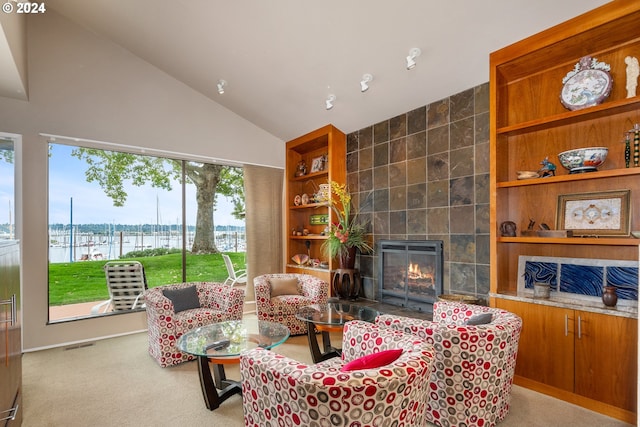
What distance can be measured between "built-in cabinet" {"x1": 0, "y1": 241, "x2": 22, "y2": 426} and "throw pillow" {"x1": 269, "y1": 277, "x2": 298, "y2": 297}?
251 centimetres

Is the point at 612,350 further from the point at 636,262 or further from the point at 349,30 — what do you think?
the point at 349,30

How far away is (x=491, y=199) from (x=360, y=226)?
1.95 m

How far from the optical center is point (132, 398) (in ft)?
8.68

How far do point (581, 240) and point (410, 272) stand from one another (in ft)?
6.27

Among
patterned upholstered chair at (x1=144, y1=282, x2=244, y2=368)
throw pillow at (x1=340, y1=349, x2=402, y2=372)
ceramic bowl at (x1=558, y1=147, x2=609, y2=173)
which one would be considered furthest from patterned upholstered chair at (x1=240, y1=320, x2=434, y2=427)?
ceramic bowl at (x1=558, y1=147, x2=609, y2=173)

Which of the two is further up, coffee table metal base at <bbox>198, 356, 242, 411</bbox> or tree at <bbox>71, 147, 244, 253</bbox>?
tree at <bbox>71, 147, 244, 253</bbox>

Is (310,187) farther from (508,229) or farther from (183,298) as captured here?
(508,229)

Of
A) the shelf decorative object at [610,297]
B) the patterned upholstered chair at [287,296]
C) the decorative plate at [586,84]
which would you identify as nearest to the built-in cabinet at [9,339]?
the patterned upholstered chair at [287,296]

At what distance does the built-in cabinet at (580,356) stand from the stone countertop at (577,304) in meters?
0.03

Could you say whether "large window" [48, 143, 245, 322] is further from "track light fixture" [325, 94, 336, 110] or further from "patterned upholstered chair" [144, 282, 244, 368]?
"track light fixture" [325, 94, 336, 110]

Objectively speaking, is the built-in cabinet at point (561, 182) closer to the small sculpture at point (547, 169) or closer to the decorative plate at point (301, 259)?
the small sculpture at point (547, 169)

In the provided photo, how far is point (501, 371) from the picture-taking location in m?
2.13

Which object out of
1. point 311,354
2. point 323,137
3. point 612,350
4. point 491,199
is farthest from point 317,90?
Answer: point 612,350

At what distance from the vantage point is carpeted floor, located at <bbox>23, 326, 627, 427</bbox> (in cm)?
233
